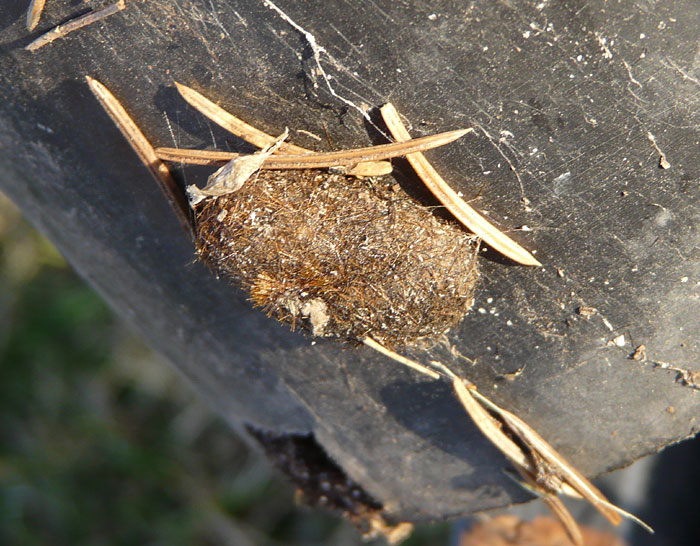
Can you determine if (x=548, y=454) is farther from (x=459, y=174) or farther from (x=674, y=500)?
(x=674, y=500)

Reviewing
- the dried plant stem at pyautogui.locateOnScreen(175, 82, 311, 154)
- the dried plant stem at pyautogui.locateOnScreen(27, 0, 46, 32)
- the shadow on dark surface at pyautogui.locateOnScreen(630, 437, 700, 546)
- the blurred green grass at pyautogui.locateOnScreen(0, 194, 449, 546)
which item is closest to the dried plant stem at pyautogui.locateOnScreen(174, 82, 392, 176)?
the dried plant stem at pyautogui.locateOnScreen(175, 82, 311, 154)

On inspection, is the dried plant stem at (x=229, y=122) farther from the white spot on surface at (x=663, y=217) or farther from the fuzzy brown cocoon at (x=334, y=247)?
the white spot on surface at (x=663, y=217)

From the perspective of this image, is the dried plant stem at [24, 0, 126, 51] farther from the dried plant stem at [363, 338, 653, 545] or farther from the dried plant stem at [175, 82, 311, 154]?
the dried plant stem at [363, 338, 653, 545]

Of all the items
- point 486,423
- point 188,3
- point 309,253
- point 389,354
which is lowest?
point 486,423

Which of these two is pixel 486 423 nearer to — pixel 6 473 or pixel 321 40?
pixel 321 40

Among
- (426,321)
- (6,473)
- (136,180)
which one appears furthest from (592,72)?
(6,473)

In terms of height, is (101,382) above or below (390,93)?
below

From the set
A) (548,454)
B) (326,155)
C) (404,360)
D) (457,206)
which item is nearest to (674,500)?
(548,454)
